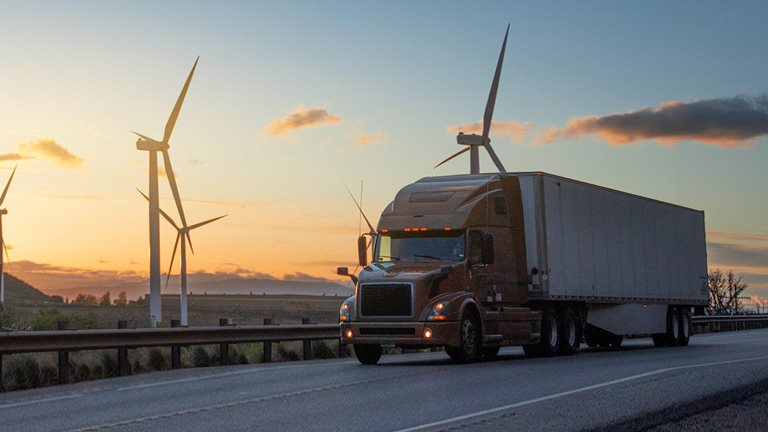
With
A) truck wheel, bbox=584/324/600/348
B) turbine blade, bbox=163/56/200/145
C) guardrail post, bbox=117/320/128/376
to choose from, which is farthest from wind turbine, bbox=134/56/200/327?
guardrail post, bbox=117/320/128/376

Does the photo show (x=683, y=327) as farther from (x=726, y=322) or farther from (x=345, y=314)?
(x=726, y=322)

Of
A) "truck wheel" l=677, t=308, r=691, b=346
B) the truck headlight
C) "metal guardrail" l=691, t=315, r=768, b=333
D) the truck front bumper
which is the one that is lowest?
"metal guardrail" l=691, t=315, r=768, b=333

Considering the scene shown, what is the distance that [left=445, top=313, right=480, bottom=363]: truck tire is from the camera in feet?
63.6

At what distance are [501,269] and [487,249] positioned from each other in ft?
4.55

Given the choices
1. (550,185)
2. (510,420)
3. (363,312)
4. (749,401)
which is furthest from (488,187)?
(510,420)

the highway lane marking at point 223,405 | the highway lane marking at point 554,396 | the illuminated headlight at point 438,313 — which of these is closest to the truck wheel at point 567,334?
the highway lane marking at point 554,396

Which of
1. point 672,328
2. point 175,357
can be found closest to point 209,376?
point 175,357

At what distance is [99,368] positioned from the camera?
18.1 m

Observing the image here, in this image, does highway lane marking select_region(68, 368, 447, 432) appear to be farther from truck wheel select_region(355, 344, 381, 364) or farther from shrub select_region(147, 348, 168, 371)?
shrub select_region(147, 348, 168, 371)

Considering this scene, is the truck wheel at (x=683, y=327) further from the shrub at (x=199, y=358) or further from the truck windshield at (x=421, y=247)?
the shrub at (x=199, y=358)

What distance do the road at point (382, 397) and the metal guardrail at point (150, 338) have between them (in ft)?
3.31

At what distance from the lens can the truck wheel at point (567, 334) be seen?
2298 cm

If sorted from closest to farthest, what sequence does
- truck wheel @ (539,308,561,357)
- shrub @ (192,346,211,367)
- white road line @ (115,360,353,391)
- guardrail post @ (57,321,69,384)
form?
white road line @ (115,360,353,391), guardrail post @ (57,321,69,384), shrub @ (192,346,211,367), truck wheel @ (539,308,561,357)

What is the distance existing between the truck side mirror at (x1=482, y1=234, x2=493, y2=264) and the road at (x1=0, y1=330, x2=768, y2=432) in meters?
2.01
